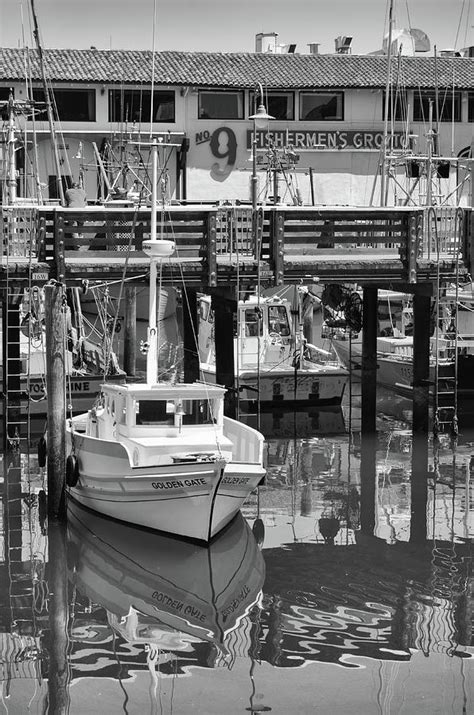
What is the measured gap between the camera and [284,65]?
4725cm

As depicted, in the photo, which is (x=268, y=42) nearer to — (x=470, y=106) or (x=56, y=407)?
(x=470, y=106)

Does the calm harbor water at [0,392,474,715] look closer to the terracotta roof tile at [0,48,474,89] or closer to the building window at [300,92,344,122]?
the terracotta roof tile at [0,48,474,89]

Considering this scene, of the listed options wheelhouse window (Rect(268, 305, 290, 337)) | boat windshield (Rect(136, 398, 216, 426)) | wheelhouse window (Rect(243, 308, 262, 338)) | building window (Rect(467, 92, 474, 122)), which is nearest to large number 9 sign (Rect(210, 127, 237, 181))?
building window (Rect(467, 92, 474, 122))

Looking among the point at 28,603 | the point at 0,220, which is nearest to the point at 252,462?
the point at 28,603

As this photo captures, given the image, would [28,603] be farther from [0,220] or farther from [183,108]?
[183,108]

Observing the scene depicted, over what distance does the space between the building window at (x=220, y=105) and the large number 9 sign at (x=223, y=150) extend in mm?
605

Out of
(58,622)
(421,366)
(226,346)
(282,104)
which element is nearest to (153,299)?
(58,622)

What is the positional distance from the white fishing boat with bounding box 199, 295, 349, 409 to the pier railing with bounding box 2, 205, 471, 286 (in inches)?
295

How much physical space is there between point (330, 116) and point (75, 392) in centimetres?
2076

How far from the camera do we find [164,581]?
656 inches

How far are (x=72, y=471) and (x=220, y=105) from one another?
93.6 ft

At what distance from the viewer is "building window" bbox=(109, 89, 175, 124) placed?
146 feet

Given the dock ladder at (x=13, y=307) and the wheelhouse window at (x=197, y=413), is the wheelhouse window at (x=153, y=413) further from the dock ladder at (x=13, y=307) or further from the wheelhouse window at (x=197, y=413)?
the dock ladder at (x=13, y=307)

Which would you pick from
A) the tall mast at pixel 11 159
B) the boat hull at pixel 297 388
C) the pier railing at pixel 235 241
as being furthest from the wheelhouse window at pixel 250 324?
the pier railing at pixel 235 241
